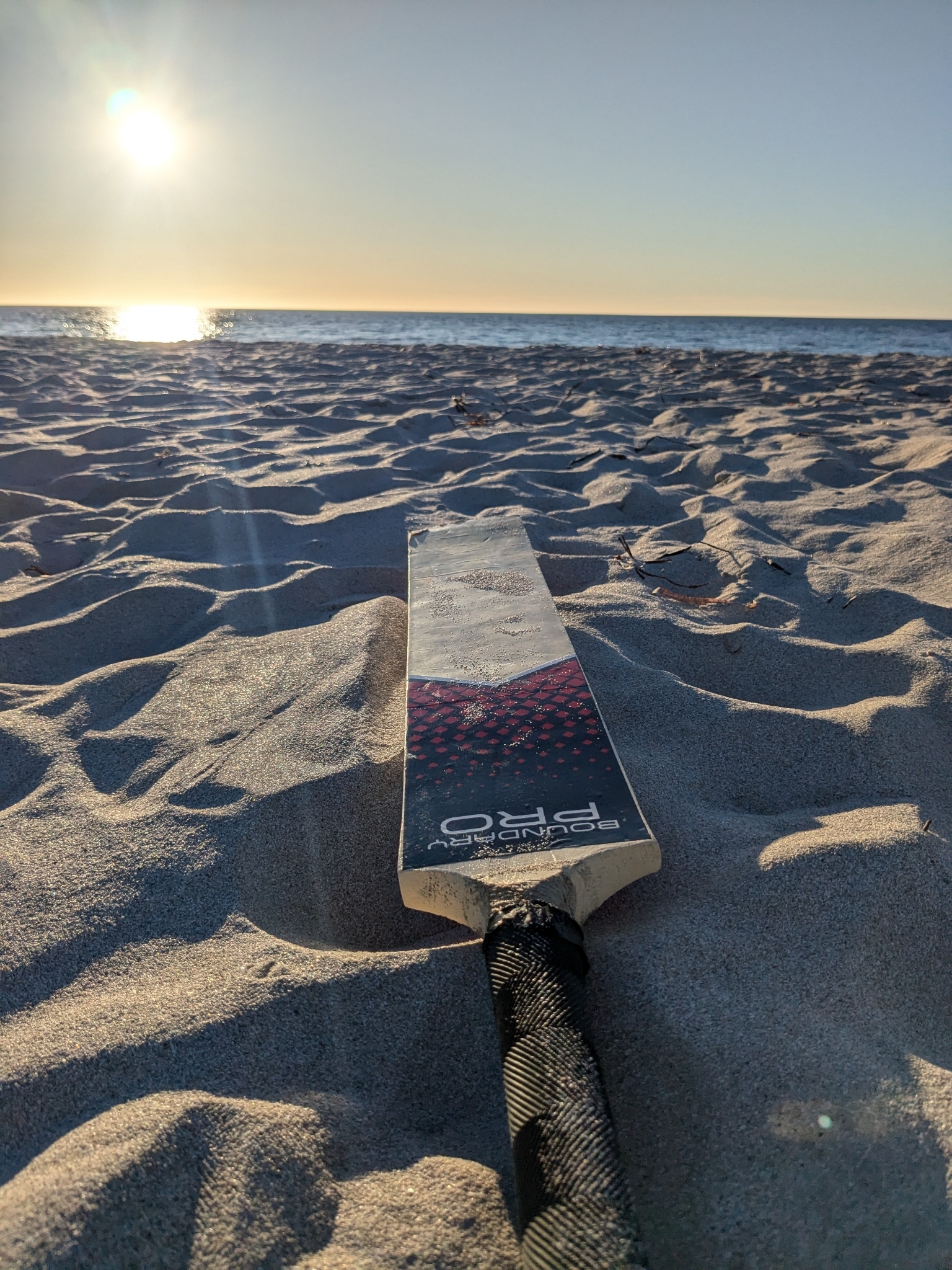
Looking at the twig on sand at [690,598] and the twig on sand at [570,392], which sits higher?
the twig on sand at [690,598]

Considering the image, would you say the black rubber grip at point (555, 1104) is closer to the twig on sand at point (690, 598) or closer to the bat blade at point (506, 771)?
the bat blade at point (506, 771)

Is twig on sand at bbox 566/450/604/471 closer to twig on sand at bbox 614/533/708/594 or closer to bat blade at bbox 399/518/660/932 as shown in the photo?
twig on sand at bbox 614/533/708/594

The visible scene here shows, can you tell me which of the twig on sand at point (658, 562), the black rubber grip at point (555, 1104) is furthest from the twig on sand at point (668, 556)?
the black rubber grip at point (555, 1104)

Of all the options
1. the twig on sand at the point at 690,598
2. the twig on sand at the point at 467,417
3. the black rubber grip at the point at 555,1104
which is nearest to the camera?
the black rubber grip at the point at 555,1104

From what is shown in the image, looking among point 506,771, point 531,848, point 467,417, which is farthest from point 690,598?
point 467,417

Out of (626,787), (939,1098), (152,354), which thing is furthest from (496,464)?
(152,354)

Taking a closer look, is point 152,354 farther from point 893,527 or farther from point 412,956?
point 412,956

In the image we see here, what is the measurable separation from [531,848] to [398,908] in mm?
185

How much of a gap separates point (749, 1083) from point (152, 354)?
820cm

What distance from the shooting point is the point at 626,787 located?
967mm

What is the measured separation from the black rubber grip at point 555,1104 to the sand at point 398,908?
54mm

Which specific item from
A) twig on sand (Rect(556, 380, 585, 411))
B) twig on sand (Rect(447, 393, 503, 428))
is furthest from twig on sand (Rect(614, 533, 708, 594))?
twig on sand (Rect(556, 380, 585, 411))

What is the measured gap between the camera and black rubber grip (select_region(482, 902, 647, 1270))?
509 millimetres

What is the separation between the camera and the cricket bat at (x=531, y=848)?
21.4 inches
